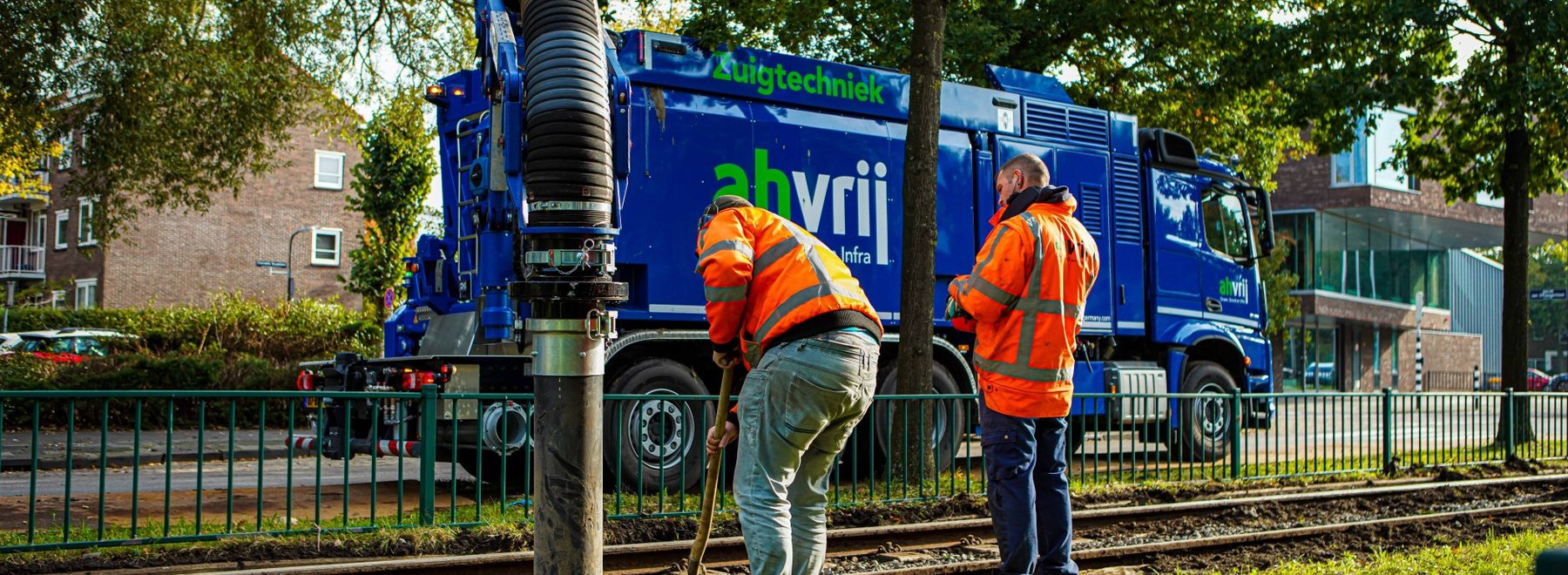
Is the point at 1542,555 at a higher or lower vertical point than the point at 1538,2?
lower

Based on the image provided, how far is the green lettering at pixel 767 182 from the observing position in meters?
10.1

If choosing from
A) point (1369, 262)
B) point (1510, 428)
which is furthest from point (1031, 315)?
point (1369, 262)

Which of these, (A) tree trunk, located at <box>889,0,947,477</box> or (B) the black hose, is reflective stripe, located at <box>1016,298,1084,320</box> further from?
(A) tree trunk, located at <box>889,0,947,477</box>

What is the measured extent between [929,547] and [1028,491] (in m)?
2.34

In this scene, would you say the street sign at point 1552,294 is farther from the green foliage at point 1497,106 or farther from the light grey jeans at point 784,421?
the light grey jeans at point 784,421

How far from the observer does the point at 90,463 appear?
10.9 meters

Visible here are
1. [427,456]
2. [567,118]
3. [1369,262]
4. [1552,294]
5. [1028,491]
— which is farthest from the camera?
[1552,294]

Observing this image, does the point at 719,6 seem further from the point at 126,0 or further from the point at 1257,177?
the point at 1257,177

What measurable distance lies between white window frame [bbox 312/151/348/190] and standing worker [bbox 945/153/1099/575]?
39726mm

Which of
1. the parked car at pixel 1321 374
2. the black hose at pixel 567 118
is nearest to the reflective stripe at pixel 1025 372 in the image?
the black hose at pixel 567 118

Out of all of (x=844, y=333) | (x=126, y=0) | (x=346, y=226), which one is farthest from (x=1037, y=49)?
(x=346, y=226)

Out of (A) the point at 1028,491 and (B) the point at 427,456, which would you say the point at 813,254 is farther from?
(B) the point at 427,456

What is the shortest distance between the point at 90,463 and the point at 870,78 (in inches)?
277

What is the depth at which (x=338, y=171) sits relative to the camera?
42.9m
